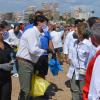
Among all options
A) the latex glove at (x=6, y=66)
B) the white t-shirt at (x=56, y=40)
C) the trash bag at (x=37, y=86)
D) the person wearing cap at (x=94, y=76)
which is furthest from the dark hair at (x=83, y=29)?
the white t-shirt at (x=56, y=40)

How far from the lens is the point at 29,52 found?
744cm

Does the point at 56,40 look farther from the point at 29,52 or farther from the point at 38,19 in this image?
the point at 29,52

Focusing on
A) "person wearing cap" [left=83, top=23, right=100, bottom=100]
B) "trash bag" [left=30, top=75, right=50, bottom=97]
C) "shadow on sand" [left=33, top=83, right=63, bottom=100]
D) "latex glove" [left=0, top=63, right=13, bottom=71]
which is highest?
"person wearing cap" [left=83, top=23, right=100, bottom=100]

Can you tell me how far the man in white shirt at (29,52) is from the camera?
23.9 ft

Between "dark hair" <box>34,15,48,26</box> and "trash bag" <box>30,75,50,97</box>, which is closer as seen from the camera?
"dark hair" <box>34,15,48,26</box>

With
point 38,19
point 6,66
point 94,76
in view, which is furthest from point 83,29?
point 94,76

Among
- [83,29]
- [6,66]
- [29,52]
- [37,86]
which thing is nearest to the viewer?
[6,66]

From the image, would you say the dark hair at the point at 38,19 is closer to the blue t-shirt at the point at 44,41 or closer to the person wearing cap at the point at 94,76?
the blue t-shirt at the point at 44,41

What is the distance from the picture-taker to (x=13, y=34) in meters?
14.0

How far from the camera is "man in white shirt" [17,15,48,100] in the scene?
23.9 feet

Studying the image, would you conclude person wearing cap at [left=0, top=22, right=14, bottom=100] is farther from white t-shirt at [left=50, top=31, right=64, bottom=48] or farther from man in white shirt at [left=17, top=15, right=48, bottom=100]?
white t-shirt at [left=50, top=31, right=64, bottom=48]

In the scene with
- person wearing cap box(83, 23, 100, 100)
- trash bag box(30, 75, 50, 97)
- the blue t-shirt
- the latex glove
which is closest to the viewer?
person wearing cap box(83, 23, 100, 100)

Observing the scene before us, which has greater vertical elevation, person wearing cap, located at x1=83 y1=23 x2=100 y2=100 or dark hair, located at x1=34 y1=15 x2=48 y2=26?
person wearing cap, located at x1=83 y1=23 x2=100 y2=100

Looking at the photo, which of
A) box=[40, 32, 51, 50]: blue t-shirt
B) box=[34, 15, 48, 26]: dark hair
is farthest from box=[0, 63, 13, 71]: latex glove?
box=[40, 32, 51, 50]: blue t-shirt
